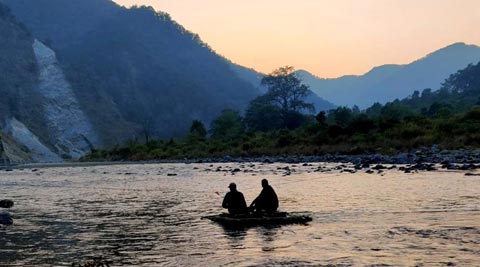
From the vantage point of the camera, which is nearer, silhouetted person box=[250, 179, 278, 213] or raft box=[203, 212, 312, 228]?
raft box=[203, 212, 312, 228]

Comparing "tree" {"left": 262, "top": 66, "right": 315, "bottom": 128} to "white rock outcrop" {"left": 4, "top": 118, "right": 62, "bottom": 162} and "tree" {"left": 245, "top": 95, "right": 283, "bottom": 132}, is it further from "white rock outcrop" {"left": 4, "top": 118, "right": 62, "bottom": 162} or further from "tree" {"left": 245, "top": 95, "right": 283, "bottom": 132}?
"white rock outcrop" {"left": 4, "top": 118, "right": 62, "bottom": 162}

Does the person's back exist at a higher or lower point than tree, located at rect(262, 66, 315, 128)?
lower

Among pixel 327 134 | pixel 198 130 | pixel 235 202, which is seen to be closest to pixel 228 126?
pixel 198 130

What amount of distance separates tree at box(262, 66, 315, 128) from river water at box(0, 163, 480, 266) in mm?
114647

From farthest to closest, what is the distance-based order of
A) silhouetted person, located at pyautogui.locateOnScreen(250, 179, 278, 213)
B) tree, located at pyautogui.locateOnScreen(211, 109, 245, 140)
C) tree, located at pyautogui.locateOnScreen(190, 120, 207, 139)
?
tree, located at pyautogui.locateOnScreen(211, 109, 245, 140) < tree, located at pyautogui.locateOnScreen(190, 120, 207, 139) < silhouetted person, located at pyautogui.locateOnScreen(250, 179, 278, 213)

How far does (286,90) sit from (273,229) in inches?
5464

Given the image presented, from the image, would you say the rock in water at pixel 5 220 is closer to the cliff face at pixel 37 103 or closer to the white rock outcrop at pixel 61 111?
the cliff face at pixel 37 103

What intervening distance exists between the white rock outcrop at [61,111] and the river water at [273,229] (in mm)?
134336

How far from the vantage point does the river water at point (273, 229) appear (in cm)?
1438

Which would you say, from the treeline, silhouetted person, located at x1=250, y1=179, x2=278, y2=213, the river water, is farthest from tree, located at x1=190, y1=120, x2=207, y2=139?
silhouetted person, located at x1=250, y1=179, x2=278, y2=213

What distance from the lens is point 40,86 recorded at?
17950 cm

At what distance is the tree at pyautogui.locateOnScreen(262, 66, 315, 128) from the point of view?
148m

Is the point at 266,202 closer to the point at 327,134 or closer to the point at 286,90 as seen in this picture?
the point at 327,134

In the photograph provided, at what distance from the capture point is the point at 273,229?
18688 millimetres
